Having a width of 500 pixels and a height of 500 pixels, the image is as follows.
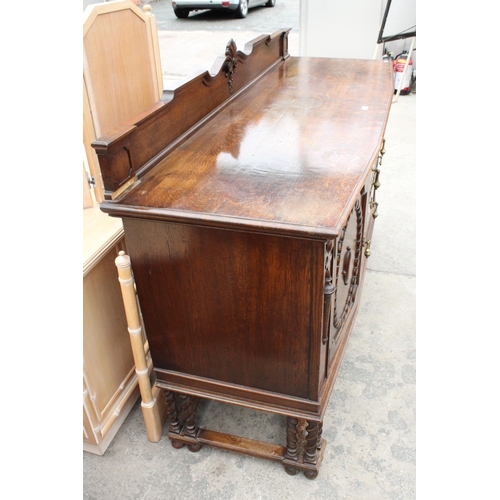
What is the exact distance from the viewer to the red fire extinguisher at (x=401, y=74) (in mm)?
5324

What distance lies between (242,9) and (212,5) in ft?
2.59

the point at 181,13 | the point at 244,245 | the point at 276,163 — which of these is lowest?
the point at 244,245

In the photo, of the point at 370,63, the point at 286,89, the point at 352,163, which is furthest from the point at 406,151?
the point at 352,163

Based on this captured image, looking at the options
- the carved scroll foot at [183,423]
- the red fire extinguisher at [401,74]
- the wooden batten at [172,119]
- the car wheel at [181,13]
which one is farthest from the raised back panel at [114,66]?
the car wheel at [181,13]

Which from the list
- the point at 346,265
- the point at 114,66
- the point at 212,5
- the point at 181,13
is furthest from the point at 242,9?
the point at 346,265

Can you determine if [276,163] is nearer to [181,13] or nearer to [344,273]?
[344,273]

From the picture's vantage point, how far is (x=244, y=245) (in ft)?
4.18

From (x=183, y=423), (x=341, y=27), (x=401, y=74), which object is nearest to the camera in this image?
(x=183, y=423)

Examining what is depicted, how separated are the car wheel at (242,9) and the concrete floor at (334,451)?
873cm

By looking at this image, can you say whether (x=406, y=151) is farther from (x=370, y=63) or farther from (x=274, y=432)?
(x=274, y=432)

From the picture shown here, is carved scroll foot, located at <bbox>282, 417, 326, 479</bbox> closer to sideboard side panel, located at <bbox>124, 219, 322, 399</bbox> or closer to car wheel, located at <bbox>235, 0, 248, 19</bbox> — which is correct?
sideboard side panel, located at <bbox>124, 219, 322, 399</bbox>

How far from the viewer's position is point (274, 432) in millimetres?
1861

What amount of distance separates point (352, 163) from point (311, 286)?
45 cm

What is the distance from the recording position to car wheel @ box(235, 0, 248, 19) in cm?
946
